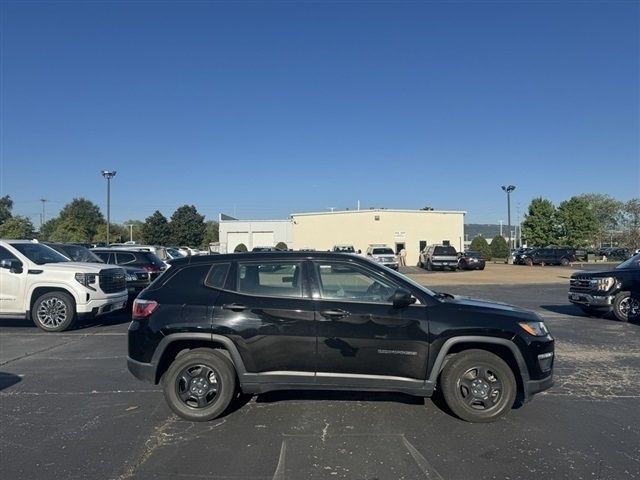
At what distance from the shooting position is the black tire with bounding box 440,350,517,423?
5324 millimetres

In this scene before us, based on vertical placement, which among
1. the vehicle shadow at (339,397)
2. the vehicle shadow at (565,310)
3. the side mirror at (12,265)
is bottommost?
the vehicle shadow at (339,397)

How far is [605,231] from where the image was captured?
82.5 metres

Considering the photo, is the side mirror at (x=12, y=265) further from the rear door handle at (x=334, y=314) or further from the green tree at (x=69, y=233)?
the green tree at (x=69, y=233)

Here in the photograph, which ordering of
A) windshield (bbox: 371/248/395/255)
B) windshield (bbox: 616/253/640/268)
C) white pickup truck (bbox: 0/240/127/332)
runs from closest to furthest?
1. white pickup truck (bbox: 0/240/127/332)
2. windshield (bbox: 616/253/640/268)
3. windshield (bbox: 371/248/395/255)

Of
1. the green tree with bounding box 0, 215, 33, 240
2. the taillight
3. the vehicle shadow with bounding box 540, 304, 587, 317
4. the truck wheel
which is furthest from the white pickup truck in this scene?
the green tree with bounding box 0, 215, 33, 240

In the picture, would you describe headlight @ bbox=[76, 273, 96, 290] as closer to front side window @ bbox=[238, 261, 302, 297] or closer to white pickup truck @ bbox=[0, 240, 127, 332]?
white pickup truck @ bbox=[0, 240, 127, 332]

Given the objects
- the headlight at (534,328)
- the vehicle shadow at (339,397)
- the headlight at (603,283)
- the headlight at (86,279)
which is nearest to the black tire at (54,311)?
the headlight at (86,279)

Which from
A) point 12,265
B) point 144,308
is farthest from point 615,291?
point 12,265

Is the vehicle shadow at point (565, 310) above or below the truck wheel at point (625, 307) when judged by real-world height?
below

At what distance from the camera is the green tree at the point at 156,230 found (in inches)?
3337

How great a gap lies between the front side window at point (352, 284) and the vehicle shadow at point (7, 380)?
4535mm

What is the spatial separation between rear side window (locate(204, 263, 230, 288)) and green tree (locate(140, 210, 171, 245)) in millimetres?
82069

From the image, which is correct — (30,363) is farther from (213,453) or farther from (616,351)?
(616,351)

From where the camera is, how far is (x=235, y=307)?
5.42m
